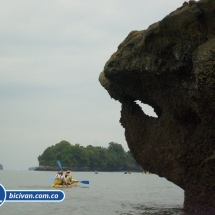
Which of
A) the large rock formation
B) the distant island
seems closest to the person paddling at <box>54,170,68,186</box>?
the large rock formation

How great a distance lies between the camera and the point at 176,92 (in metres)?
15.3

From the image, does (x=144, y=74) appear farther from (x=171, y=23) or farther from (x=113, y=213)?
(x=113, y=213)

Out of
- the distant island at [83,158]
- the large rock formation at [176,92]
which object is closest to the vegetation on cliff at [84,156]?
the distant island at [83,158]

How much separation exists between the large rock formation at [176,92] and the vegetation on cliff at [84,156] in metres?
115

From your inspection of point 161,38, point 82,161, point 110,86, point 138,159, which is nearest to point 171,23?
point 161,38

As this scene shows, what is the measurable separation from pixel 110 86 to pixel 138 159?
11.3ft

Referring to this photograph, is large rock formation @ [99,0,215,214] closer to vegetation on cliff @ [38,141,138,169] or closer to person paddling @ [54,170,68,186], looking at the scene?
person paddling @ [54,170,68,186]

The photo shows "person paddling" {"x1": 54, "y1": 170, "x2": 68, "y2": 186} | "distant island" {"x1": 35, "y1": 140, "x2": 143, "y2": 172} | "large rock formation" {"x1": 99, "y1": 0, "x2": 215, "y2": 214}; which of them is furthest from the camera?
"distant island" {"x1": 35, "y1": 140, "x2": 143, "y2": 172}

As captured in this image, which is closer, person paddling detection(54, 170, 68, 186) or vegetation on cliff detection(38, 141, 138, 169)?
person paddling detection(54, 170, 68, 186)

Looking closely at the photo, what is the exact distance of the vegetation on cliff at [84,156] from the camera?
441ft

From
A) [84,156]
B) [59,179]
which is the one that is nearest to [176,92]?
[59,179]

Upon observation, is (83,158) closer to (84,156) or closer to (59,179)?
(84,156)

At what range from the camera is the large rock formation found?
13625 mm

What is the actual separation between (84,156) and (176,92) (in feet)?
399
